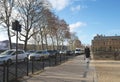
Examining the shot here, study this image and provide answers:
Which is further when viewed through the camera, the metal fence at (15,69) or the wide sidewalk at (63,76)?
the wide sidewalk at (63,76)

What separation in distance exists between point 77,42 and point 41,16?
112 metres

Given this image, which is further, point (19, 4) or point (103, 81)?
point (19, 4)

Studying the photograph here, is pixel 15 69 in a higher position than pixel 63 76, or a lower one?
higher

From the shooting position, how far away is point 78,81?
17.1m

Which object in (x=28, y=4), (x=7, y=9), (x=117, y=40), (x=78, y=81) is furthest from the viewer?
(x=117, y=40)

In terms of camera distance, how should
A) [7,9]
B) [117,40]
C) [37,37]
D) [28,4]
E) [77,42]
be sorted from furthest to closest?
[77,42]
[117,40]
[37,37]
[28,4]
[7,9]

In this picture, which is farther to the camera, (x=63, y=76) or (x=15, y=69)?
(x=15, y=69)

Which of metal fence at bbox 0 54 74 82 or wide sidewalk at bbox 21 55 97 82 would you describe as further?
wide sidewalk at bbox 21 55 97 82

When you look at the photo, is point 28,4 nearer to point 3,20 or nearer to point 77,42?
point 3,20

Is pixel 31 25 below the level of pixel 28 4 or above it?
below

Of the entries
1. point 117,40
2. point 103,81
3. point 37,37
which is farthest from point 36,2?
point 117,40

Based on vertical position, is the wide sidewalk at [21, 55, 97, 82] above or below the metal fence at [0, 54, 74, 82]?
below

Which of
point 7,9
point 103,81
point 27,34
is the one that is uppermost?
point 7,9

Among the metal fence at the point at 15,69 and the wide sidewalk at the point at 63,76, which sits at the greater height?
the metal fence at the point at 15,69
